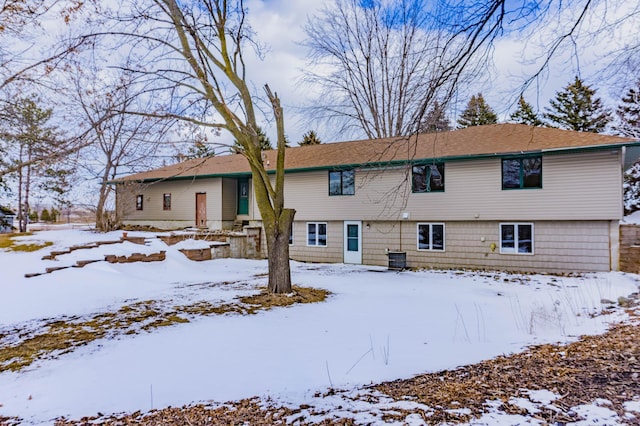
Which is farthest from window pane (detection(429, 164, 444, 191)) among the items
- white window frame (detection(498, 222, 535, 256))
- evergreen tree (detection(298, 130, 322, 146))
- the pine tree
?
evergreen tree (detection(298, 130, 322, 146))

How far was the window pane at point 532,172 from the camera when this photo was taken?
12.7 meters

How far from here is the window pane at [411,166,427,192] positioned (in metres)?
14.4

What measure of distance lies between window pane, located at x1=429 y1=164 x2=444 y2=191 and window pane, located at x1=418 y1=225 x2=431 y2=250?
1528 mm

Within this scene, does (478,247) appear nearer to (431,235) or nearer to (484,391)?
(431,235)

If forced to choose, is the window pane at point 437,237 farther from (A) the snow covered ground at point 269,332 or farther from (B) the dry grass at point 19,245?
(B) the dry grass at point 19,245

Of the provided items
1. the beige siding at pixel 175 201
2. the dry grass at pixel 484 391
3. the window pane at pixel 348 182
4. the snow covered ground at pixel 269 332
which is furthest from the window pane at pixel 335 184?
the dry grass at pixel 484 391

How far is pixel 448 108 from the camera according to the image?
5.47 meters

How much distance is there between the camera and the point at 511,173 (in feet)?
42.9

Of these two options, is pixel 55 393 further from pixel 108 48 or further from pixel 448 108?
pixel 108 48

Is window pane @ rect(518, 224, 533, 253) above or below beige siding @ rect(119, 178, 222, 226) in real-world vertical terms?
below

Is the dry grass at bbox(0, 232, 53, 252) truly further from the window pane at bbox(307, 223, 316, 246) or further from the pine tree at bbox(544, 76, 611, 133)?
the pine tree at bbox(544, 76, 611, 133)

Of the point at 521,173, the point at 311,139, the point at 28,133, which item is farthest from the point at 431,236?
the point at 311,139

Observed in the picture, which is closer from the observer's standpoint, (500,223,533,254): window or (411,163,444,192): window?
(500,223,533,254): window

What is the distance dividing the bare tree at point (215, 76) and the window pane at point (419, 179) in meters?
7.26
